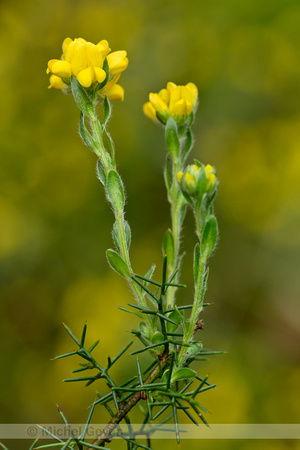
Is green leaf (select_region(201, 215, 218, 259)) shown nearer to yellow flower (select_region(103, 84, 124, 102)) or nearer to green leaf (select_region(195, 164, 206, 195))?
green leaf (select_region(195, 164, 206, 195))

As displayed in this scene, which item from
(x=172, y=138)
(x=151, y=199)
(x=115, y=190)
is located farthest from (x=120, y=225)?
(x=151, y=199)

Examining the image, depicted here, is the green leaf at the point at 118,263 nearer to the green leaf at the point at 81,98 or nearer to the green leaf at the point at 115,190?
the green leaf at the point at 115,190

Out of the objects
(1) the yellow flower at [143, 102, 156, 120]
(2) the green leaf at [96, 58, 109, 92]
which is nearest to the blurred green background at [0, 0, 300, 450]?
(1) the yellow flower at [143, 102, 156, 120]

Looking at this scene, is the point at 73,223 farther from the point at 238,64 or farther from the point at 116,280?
the point at 238,64

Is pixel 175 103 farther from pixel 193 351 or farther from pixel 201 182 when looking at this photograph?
pixel 193 351

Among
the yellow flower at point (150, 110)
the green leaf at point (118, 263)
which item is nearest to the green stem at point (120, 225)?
the green leaf at point (118, 263)
